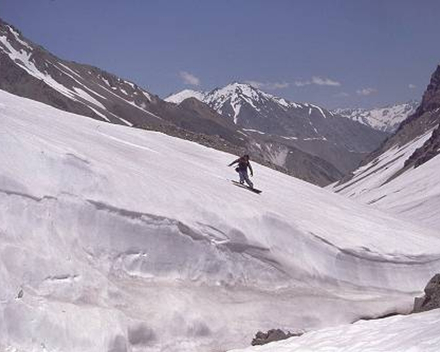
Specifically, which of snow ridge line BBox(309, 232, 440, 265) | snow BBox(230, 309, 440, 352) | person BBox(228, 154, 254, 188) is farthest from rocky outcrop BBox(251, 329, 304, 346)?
person BBox(228, 154, 254, 188)

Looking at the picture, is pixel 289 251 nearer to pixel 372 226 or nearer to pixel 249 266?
pixel 249 266

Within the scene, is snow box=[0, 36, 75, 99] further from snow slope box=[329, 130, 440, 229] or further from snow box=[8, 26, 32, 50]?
snow slope box=[329, 130, 440, 229]

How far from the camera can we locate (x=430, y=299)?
17219 mm

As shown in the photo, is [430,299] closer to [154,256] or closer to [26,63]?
[154,256]

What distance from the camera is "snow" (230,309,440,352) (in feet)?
36.8

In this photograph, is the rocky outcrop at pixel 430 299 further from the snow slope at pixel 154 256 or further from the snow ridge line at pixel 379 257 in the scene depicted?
the snow ridge line at pixel 379 257

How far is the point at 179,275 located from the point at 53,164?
417 centimetres

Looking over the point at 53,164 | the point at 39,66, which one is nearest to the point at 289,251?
the point at 53,164

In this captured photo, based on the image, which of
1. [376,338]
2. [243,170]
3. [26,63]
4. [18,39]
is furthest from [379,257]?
[18,39]

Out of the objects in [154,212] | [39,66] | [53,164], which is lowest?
[154,212]

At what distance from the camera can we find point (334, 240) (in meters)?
20.3

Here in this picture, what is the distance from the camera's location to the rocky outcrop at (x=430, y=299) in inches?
647

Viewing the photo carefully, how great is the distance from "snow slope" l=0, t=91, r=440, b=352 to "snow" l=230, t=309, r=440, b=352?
182 cm

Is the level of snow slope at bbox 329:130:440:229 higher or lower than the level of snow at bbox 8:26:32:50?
lower
